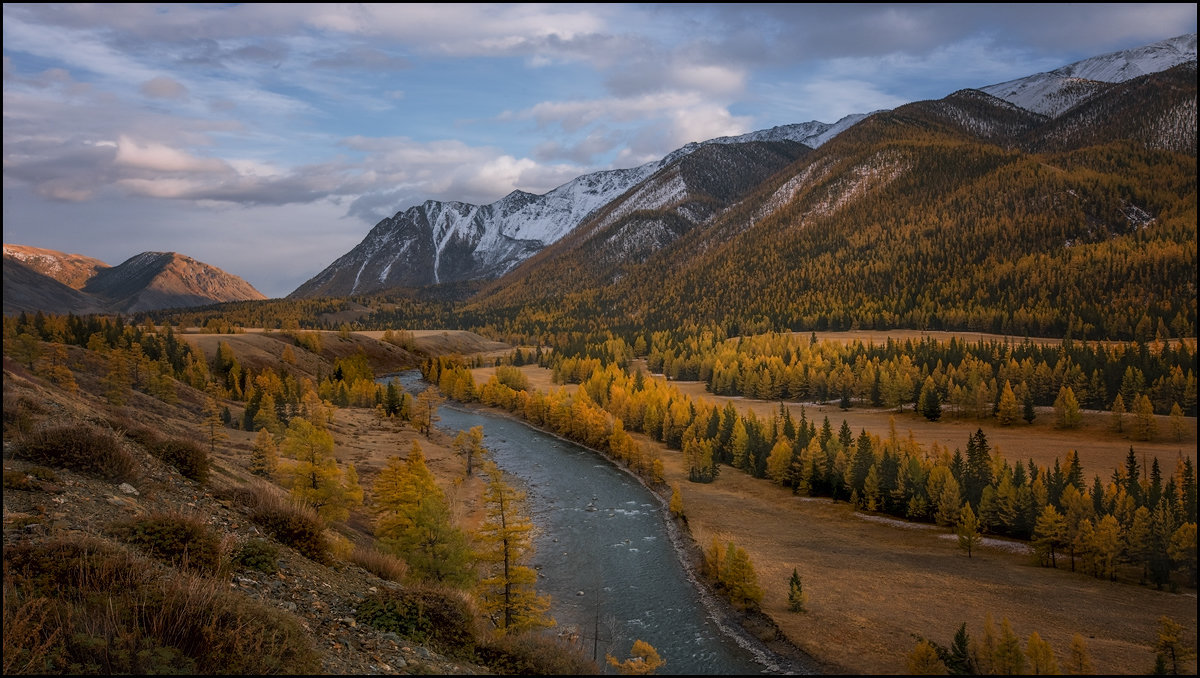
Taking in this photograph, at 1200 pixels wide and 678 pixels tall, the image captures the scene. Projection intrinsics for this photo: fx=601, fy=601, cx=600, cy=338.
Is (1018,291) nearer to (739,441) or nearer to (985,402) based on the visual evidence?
(985,402)

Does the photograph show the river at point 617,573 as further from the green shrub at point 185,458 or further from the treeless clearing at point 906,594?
the green shrub at point 185,458

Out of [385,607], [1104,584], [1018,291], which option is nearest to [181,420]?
[385,607]

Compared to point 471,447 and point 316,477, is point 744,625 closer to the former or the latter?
point 316,477

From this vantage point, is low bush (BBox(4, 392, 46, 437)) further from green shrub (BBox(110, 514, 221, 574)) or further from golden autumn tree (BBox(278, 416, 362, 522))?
golden autumn tree (BBox(278, 416, 362, 522))

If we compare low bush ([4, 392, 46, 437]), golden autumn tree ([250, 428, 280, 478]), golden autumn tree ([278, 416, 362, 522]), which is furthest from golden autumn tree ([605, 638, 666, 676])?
golden autumn tree ([250, 428, 280, 478])

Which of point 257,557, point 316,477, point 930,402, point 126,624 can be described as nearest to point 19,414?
point 257,557

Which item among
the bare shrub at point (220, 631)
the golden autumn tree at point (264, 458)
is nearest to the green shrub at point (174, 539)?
the bare shrub at point (220, 631)
